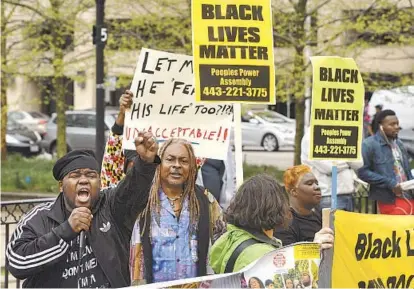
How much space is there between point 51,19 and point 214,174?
991 cm

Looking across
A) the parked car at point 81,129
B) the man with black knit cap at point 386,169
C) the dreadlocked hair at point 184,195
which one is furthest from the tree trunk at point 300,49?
the dreadlocked hair at point 184,195

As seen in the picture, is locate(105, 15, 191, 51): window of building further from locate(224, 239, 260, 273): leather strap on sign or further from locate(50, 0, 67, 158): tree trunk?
locate(224, 239, 260, 273): leather strap on sign

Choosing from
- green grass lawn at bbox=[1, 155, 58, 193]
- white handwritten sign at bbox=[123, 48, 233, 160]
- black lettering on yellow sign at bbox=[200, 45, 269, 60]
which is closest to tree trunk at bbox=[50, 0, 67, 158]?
green grass lawn at bbox=[1, 155, 58, 193]

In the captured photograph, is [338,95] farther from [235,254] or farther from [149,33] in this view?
[149,33]

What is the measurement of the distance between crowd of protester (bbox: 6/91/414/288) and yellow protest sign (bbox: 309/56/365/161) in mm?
640

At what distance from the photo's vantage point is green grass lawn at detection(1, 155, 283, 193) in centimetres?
1797

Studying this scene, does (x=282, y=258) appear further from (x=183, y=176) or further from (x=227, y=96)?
(x=227, y=96)

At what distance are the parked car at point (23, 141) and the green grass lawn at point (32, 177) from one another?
7.54m

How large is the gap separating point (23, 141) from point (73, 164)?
981 inches

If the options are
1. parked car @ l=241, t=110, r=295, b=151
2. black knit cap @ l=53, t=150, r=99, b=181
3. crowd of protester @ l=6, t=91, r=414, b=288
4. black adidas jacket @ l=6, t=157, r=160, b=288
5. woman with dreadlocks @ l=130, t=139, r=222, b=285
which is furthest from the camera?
parked car @ l=241, t=110, r=295, b=151

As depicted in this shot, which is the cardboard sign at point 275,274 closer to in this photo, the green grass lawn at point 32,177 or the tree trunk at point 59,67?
the green grass lawn at point 32,177

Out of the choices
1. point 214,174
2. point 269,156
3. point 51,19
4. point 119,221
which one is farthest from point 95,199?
point 269,156

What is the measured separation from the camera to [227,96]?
6664mm

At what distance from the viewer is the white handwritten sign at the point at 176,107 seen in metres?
6.99
